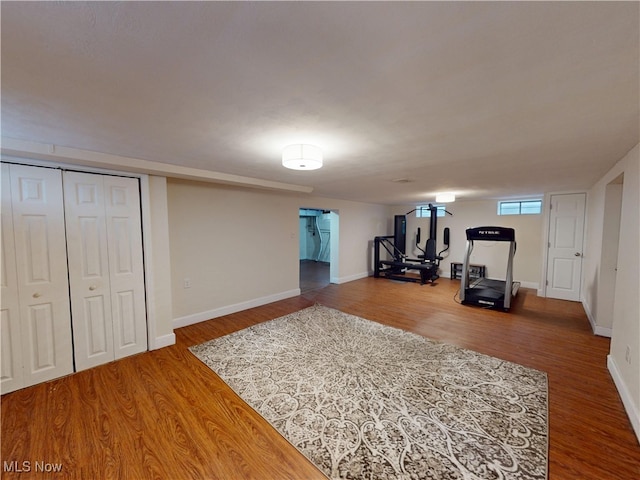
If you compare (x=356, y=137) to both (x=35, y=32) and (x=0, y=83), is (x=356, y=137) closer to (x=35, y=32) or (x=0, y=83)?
(x=35, y=32)

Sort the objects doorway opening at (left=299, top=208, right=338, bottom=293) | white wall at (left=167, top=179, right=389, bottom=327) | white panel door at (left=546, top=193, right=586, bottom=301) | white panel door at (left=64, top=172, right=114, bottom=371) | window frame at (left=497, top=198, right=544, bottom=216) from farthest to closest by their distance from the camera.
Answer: doorway opening at (left=299, top=208, right=338, bottom=293)
window frame at (left=497, top=198, right=544, bottom=216)
white panel door at (left=546, top=193, right=586, bottom=301)
white wall at (left=167, top=179, right=389, bottom=327)
white panel door at (left=64, top=172, right=114, bottom=371)

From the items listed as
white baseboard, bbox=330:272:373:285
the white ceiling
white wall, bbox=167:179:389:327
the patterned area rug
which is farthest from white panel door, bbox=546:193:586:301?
white wall, bbox=167:179:389:327

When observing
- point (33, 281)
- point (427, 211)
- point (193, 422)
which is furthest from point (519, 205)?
point (33, 281)

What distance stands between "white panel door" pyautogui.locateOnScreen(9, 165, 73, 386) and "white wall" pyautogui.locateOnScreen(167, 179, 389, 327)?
1215 mm

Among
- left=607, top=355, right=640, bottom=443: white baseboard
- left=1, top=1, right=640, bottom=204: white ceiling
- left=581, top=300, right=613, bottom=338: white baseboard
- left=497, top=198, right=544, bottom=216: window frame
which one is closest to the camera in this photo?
left=1, top=1, right=640, bottom=204: white ceiling

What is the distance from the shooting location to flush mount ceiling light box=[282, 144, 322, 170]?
82.1 inches

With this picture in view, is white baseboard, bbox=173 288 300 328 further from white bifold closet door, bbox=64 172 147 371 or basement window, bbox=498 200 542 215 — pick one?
basement window, bbox=498 200 542 215

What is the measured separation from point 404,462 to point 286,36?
2.34 meters

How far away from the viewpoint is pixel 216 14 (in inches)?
34.2

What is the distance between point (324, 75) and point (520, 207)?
22.9 ft

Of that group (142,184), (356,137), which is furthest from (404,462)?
(142,184)

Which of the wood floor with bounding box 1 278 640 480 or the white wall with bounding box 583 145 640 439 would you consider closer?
the wood floor with bounding box 1 278 640 480

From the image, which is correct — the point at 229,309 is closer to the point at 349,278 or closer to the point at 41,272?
the point at 41,272

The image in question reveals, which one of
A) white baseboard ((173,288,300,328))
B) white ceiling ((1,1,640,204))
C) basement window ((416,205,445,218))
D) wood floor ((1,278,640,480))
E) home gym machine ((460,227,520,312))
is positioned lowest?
wood floor ((1,278,640,480))
